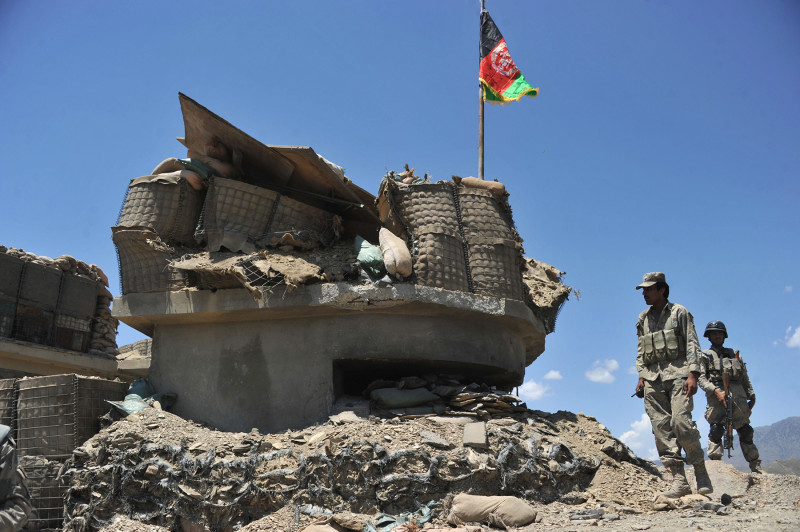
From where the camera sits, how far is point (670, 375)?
6.25 metres

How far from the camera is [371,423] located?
6.43m

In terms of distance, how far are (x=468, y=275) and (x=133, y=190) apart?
4002 mm

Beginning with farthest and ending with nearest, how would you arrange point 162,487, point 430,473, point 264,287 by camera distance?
point 264,287, point 162,487, point 430,473

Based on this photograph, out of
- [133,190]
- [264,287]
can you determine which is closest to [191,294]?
[264,287]

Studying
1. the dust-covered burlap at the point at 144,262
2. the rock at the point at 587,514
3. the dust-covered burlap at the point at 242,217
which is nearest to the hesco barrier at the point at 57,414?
the dust-covered burlap at the point at 144,262

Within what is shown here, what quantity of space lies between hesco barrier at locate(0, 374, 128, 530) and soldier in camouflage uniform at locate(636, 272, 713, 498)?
5469mm

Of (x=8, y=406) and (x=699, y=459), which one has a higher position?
(x=8, y=406)

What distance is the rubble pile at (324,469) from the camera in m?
5.89

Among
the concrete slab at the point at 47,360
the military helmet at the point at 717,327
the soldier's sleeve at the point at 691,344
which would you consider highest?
the concrete slab at the point at 47,360

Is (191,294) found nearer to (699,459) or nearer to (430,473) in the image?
(430,473)

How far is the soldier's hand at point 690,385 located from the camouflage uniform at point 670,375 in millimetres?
50

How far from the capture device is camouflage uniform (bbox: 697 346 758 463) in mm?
8164

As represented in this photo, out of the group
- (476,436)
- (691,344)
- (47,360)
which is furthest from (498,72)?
(47,360)

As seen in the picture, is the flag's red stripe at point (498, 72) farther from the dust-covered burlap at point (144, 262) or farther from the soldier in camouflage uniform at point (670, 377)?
the dust-covered burlap at point (144, 262)
